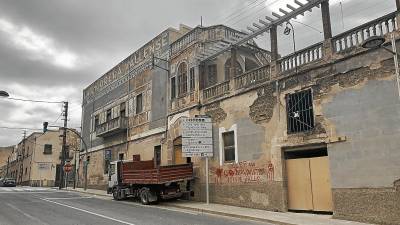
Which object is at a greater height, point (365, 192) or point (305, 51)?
point (305, 51)

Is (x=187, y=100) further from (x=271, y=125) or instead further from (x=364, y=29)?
(x=364, y=29)

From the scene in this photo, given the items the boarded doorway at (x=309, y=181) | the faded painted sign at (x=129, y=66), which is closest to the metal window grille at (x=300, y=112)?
the boarded doorway at (x=309, y=181)

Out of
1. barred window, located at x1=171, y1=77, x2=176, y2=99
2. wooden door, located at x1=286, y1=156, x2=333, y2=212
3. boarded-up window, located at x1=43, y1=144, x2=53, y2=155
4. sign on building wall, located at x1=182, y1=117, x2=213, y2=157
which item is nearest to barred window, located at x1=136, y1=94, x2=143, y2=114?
barred window, located at x1=171, y1=77, x2=176, y2=99

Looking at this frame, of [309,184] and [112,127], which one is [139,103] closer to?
[112,127]

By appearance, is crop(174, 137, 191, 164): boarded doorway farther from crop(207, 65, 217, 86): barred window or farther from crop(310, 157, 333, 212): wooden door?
Result: crop(310, 157, 333, 212): wooden door

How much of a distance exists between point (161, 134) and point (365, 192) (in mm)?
14303

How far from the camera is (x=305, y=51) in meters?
14.7

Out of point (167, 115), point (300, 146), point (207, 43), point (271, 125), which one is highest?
point (207, 43)

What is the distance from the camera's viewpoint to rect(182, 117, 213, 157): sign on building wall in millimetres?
17984

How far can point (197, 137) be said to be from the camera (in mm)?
18484

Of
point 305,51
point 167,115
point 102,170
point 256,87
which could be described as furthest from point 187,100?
point 102,170

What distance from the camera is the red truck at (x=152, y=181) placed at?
59.1 ft

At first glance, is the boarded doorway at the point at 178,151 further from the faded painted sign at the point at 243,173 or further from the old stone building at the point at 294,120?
the faded painted sign at the point at 243,173

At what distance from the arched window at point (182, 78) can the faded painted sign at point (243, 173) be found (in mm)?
5822
